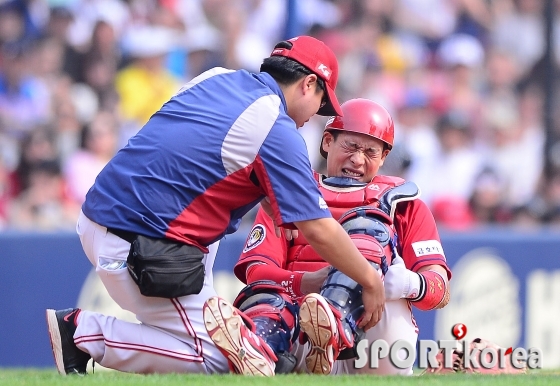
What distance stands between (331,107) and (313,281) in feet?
2.61

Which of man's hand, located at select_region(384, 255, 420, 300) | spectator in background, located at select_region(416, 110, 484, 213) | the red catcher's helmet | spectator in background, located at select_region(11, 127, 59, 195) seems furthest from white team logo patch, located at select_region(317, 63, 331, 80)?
spectator in background, located at select_region(416, 110, 484, 213)

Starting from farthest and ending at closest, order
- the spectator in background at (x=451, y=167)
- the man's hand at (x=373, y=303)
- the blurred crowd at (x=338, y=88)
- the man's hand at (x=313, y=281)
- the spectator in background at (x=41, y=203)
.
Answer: the spectator in background at (x=451, y=167)
the blurred crowd at (x=338, y=88)
the spectator in background at (x=41, y=203)
the man's hand at (x=313, y=281)
the man's hand at (x=373, y=303)

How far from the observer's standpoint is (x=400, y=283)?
14.6 ft

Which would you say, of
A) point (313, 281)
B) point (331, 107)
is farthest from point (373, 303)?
point (331, 107)

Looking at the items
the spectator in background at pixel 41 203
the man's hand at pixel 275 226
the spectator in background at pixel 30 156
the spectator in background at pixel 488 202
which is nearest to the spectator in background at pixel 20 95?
the spectator in background at pixel 30 156

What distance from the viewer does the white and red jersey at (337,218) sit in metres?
4.77

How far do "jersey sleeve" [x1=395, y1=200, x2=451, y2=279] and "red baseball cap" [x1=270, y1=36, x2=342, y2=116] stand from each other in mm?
676

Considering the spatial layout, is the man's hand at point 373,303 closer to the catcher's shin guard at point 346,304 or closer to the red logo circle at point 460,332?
the catcher's shin guard at point 346,304

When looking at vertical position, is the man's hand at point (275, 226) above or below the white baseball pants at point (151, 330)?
above

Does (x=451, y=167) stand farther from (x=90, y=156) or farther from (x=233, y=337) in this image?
(x=233, y=337)

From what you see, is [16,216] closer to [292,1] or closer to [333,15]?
[292,1]

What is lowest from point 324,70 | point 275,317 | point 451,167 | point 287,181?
point 451,167

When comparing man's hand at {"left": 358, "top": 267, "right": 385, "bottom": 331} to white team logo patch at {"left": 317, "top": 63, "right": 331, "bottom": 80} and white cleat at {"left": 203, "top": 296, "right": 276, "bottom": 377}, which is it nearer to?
white cleat at {"left": 203, "top": 296, "right": 276, "bottom": 377}

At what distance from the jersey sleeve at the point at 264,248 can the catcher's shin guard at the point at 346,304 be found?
0.46m
